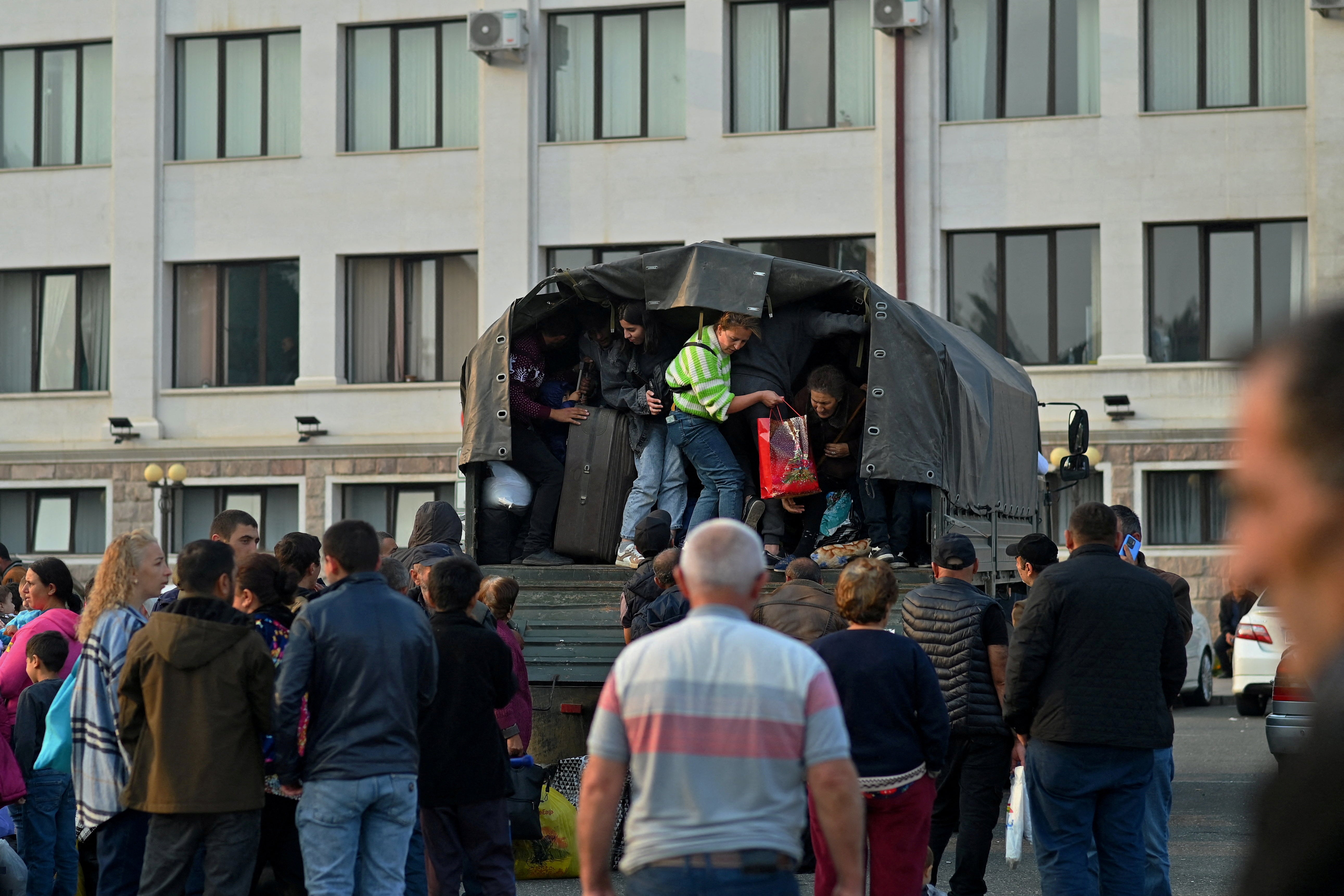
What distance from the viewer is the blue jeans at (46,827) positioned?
7590 millimetres

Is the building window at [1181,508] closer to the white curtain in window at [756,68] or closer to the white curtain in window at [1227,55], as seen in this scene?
the white curtain in window at [1227,55]

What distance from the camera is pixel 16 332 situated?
95.9ft

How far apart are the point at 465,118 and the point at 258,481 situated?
22.8 feet

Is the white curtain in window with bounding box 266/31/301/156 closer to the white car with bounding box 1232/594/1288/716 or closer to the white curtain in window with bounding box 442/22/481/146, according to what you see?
the white curtain in window with bounding box 442/22/481/146

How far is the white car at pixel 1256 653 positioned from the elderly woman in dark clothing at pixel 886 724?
490 inches

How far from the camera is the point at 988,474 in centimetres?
1214

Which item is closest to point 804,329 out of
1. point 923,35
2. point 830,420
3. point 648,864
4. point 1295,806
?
point 830,420

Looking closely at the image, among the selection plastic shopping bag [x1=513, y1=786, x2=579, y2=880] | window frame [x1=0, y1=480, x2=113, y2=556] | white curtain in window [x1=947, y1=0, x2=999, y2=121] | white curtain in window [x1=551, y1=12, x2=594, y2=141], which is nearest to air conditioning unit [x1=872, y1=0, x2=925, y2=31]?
white curtain in window [x1=947, y1=0, x2=999, y2=121]

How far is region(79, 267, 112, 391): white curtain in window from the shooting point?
2878 cm

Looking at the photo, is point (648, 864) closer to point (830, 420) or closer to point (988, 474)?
point (830, 420)

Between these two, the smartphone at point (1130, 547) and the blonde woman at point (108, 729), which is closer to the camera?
the blonde woman at point (108, 729)

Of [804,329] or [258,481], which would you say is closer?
[804,329]

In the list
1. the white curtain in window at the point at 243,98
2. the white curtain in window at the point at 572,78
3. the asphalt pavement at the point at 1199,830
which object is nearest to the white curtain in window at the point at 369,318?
the white curtain in window at the point at 243,98

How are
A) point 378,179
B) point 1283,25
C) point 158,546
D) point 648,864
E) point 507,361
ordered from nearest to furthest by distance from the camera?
1. point 648,864
2. point 158,546
3. point 507,361
4. point 1283,25
5. point 378,179
